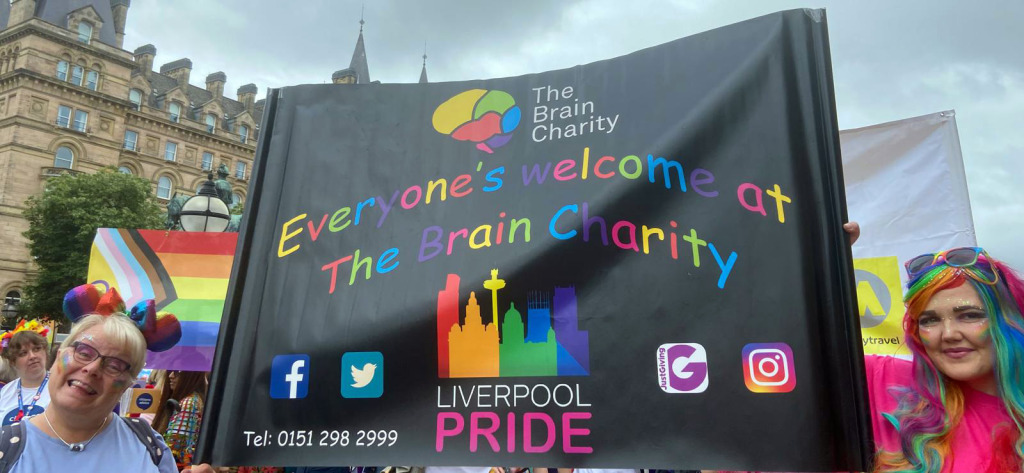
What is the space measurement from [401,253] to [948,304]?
1765 millimetres

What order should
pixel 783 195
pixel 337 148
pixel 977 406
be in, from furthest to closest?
pixel 337 148 → pixel 977 406 → pixel 783 195

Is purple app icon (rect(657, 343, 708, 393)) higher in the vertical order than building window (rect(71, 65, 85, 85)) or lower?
lower

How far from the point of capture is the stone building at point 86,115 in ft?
136

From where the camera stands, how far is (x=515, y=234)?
2.13m

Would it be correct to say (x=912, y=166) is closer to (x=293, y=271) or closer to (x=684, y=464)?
(x=684, y=464)

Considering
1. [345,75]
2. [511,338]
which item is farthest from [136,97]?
[511,338]

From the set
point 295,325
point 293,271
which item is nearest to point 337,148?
point 293,271

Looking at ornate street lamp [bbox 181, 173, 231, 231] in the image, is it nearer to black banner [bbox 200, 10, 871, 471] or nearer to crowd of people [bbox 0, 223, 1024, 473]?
crowd of people [bbox 0, 223, 1024, 473]

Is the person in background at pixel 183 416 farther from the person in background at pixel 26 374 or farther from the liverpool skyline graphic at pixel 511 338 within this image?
the liverpool skyline graphic at pixel 511 338

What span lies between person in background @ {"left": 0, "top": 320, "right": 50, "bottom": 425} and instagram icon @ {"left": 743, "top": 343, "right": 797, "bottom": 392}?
16.9 ft

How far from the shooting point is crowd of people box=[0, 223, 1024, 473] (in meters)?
1.95

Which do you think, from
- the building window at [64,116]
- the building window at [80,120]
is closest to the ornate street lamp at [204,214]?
the building window at [64,116]

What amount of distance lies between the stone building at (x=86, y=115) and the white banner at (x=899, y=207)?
1633 inches

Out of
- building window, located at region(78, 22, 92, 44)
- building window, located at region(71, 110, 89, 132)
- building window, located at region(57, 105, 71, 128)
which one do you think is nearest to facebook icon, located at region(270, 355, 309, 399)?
building window, located at region(57, 105, 71, 128)
